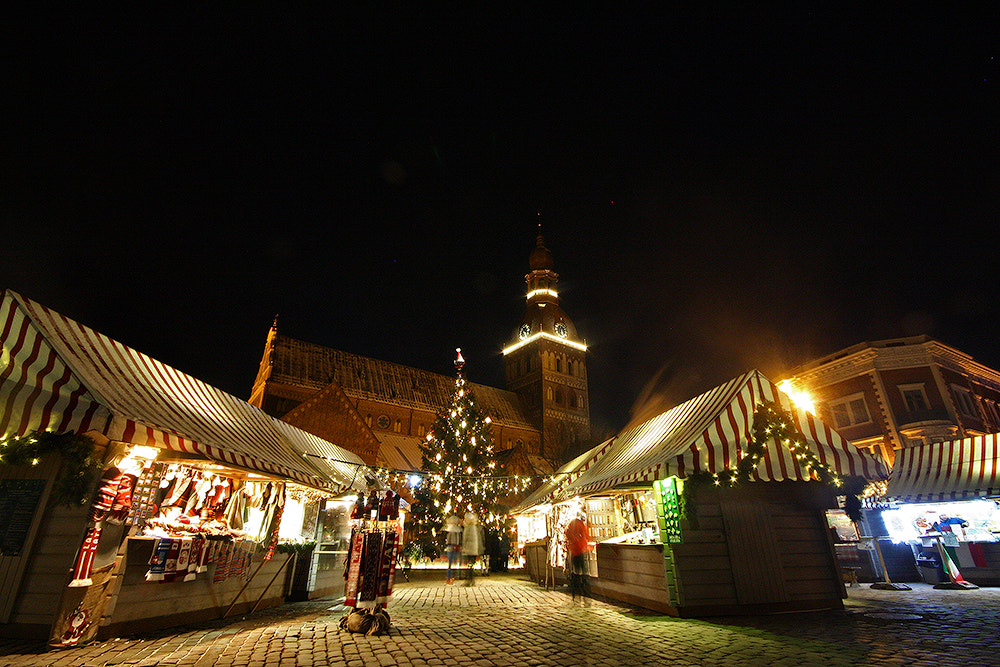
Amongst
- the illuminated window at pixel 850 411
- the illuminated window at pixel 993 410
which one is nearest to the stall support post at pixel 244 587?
the illuminated window at pixel 850 411

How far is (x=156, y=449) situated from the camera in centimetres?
769

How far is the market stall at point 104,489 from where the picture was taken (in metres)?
6.58

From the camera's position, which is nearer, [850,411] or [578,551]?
[578,551]

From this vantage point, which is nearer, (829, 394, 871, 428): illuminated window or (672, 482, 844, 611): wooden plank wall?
(672, 482, 844, 611): wooden plank wall

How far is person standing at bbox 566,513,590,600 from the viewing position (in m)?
12.0

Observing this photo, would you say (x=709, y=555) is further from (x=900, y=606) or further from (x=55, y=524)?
(x=55, y=524)

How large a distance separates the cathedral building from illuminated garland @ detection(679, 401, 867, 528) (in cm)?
2225

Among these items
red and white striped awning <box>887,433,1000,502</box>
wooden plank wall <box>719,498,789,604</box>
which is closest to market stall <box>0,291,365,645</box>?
wooden plank wall <box>719,498,789,604</box>


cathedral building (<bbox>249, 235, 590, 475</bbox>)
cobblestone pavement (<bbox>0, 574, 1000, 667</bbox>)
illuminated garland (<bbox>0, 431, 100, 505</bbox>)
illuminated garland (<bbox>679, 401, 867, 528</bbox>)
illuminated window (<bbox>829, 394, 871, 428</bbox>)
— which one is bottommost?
cobblestone pavement (<bbox>0, 574, 1000, 667</bbox>)

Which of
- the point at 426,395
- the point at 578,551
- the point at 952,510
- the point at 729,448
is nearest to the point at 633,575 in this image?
the point at 578,551

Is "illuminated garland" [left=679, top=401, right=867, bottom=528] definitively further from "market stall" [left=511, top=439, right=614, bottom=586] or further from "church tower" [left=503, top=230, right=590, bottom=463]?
"church tower" [left=503, top=230, right=590, bottom=463]

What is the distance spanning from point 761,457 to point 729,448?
2.37 feet

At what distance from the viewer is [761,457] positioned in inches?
382

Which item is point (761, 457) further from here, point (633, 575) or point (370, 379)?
point (370, 379)
